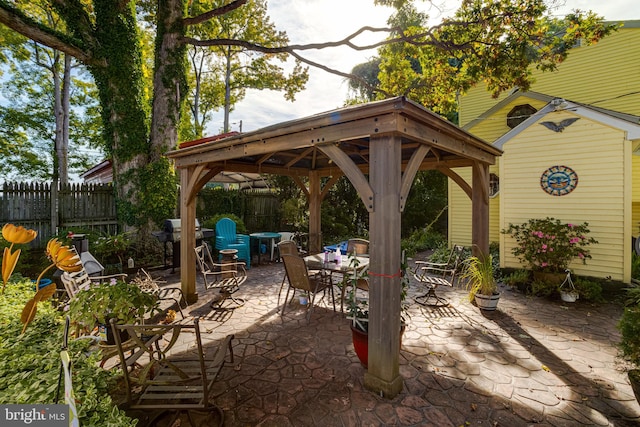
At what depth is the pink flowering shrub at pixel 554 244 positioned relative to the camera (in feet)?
18.4

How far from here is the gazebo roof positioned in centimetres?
261

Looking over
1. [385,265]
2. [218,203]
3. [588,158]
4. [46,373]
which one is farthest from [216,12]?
[588,158]

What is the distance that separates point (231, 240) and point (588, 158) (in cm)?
862

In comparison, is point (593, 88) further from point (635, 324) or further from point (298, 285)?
point (298, 285)

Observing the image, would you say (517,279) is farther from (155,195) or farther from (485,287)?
(155,195)

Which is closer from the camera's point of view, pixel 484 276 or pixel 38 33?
pixel 484 276

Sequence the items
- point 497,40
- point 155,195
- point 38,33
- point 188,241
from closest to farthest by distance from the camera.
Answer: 1. point 188,241
2. point 497,40
3. point 38,33
4. point 155,195

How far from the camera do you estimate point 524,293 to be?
5.89m

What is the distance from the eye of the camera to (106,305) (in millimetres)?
2400

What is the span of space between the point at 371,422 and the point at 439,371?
44.6 inches

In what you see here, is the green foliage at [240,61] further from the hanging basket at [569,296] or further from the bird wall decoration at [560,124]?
the hanging basket at [569,296]

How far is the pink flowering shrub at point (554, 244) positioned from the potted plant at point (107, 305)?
269 inches

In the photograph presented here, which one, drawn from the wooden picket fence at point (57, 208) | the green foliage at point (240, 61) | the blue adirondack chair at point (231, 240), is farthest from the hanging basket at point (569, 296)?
the green foliage at point (240, 61)

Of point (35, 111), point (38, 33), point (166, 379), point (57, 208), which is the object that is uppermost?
point (35, 111)
